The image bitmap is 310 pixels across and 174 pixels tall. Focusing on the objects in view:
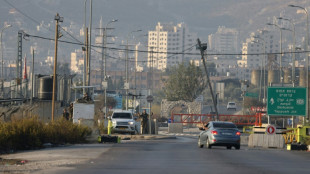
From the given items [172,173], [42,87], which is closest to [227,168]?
[172,173]

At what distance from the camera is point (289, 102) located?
46.3 metres

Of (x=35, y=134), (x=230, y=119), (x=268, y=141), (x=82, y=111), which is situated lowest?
(x=230, y=119)

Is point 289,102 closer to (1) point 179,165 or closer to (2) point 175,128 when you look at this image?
(1) point 179,165

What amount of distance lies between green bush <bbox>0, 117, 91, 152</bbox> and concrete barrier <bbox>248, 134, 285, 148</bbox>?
9.41 meters

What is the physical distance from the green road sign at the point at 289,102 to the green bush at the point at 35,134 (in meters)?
12.2

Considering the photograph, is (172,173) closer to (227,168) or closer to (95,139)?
(227,168)

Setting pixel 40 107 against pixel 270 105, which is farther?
pixel 40 107

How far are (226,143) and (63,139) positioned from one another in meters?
8.02

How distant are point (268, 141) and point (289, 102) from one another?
15.7 feet

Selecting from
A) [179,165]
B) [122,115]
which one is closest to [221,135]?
[179,165]

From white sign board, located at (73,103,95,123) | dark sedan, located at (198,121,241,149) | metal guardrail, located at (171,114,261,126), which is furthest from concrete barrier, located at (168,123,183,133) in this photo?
dark sedan, located at (198,121,241,149)

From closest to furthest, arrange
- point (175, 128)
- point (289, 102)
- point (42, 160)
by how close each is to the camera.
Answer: point (42, 160)
point (289, 102)
point (175, 128)

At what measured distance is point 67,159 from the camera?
26047 millimetres

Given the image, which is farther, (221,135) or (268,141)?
(268,141)
